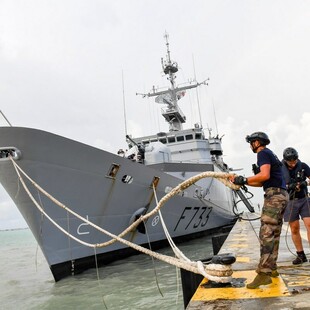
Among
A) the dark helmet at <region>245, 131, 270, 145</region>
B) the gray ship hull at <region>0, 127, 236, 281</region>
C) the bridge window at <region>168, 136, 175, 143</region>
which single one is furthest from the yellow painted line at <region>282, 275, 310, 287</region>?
the bridge window at <region>168, 136, 175, 143</region>

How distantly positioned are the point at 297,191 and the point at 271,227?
129cm

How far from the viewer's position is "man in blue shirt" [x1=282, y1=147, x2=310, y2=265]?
4.40 metres

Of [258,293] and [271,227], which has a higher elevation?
[271,227]

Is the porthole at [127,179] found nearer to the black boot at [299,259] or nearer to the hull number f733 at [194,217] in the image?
the hull number f733 at [194,217]

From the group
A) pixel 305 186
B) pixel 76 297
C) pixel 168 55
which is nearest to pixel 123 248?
pixel 76 297

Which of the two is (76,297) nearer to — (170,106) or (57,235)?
(57,235)

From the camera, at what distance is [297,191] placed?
176 inches

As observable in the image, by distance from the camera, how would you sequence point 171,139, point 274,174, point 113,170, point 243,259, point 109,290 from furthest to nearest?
point 171,139 → point 113,170 → point 109,290 → point 243,259 → point 274,174

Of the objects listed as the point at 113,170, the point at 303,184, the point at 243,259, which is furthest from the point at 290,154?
the point at 113,170

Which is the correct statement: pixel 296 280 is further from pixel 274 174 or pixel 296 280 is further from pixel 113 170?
pixel 113 170

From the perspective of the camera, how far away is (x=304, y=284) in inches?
128

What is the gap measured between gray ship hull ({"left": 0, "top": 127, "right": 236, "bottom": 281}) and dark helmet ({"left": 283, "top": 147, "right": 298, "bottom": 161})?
463cm

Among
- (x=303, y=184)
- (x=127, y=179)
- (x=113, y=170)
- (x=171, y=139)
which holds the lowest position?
(x=303, y=184)

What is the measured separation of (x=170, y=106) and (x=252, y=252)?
697 inches
